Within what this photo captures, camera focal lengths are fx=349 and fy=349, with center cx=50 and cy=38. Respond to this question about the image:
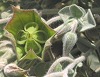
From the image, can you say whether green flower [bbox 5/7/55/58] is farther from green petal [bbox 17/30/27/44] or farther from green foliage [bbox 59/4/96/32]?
green foliage [bbox 59/4/96/32]

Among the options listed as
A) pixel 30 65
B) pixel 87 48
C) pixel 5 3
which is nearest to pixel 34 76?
pixel 30 65

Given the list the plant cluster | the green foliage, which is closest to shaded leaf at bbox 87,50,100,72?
the plant cluster

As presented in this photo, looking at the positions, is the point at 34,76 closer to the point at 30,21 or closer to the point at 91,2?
the point at 30,21

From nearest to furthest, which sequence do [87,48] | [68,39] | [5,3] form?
[68,39] < [87,48] < [5,3]

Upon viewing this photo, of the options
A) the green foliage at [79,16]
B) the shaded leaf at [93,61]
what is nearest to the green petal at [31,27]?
the green foliage at [79,16]

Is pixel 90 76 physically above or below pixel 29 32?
below

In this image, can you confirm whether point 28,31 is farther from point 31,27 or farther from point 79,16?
point 79,16

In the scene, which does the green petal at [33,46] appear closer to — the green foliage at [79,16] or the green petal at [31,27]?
the green petal at [31,27]
